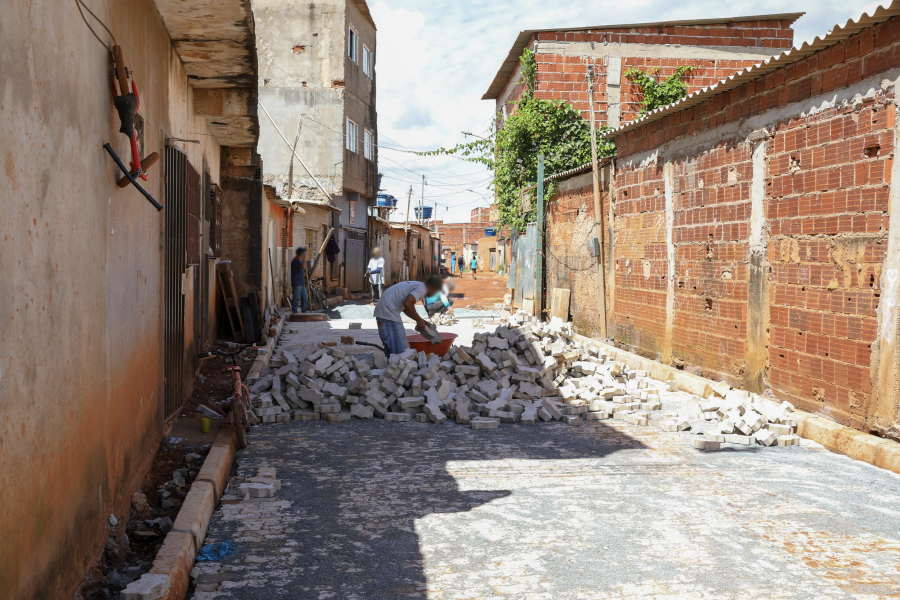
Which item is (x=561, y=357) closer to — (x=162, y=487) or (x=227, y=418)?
(x=227, y=418)

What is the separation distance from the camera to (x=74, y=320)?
3.42 m

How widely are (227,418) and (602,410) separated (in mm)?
4005

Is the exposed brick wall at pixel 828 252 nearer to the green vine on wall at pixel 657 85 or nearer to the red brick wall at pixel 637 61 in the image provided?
the red brick wall at pixel 637 61

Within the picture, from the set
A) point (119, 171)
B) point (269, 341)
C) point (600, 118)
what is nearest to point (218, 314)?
point (269, 341)

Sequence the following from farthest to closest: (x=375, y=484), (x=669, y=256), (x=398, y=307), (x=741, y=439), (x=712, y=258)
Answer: (x=669, y=256) → (x=398, y=307) → (x=712, y=258) → (x=741, y=439) → (x=375, y=484)

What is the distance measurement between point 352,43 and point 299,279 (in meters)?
13.3

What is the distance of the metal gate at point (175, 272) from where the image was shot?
22.0ft

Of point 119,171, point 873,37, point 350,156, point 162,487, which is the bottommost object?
point 162,487

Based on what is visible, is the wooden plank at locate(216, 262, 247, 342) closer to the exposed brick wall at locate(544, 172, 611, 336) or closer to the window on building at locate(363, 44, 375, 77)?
the exposed brick wall at locate(544, 172, 611, 336)

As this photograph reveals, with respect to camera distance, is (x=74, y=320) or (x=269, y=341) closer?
(x=74, y=320)

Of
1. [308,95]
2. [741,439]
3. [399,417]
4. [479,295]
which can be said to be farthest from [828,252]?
[479,295]

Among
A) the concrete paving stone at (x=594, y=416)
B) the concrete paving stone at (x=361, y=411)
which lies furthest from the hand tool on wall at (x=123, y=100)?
the concrete paving stone at (x=594, y=416)

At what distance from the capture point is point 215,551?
13.7 ft

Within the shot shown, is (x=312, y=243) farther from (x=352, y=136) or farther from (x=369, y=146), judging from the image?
(x=369, y=146)
